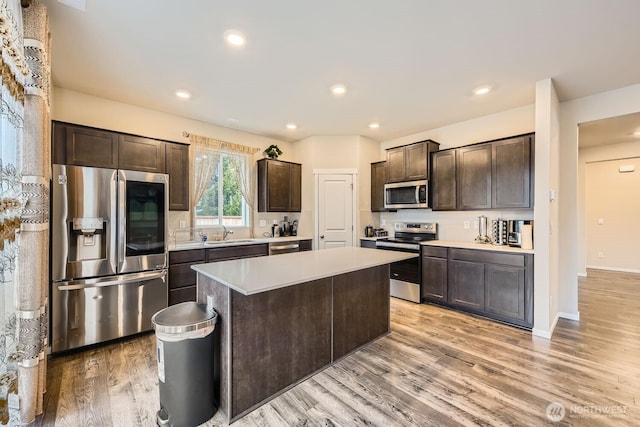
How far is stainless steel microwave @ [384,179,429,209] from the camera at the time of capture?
4316mm

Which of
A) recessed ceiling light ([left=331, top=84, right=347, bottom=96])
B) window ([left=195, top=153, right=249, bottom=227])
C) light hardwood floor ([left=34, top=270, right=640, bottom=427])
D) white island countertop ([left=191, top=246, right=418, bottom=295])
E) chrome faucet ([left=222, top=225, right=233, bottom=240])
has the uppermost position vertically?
recessed ceiling light ([left=331, top=84, right=347, bottom=96])

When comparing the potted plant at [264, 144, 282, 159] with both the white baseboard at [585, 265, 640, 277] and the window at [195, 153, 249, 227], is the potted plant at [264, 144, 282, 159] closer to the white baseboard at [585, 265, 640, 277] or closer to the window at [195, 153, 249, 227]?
the window at [195, 153, 249, 227]

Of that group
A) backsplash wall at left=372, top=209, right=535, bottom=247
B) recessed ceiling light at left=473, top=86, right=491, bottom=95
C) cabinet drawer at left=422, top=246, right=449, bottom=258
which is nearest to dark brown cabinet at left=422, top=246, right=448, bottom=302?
cabinet drawer at left=422, top=246, right=449, bottom=258

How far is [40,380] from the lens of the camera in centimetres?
182

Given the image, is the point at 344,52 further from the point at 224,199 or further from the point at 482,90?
the point at 224,199

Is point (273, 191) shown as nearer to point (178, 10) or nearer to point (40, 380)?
point (178, 10)

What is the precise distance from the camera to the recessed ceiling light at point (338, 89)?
3.09m

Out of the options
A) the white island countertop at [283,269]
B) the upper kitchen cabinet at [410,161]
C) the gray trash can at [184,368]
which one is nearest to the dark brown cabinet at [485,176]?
the upper kitchen cabinet at [410,161]

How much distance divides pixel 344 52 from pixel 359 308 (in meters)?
2.46

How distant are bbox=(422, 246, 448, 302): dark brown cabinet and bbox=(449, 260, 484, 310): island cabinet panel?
0.32 ft

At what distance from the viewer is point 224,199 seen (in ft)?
15.0

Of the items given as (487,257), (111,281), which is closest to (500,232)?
(487,257)

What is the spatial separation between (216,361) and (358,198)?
12.1ft

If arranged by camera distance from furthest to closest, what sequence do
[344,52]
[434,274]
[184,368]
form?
[434,274]
[344,52]
[184,368]
